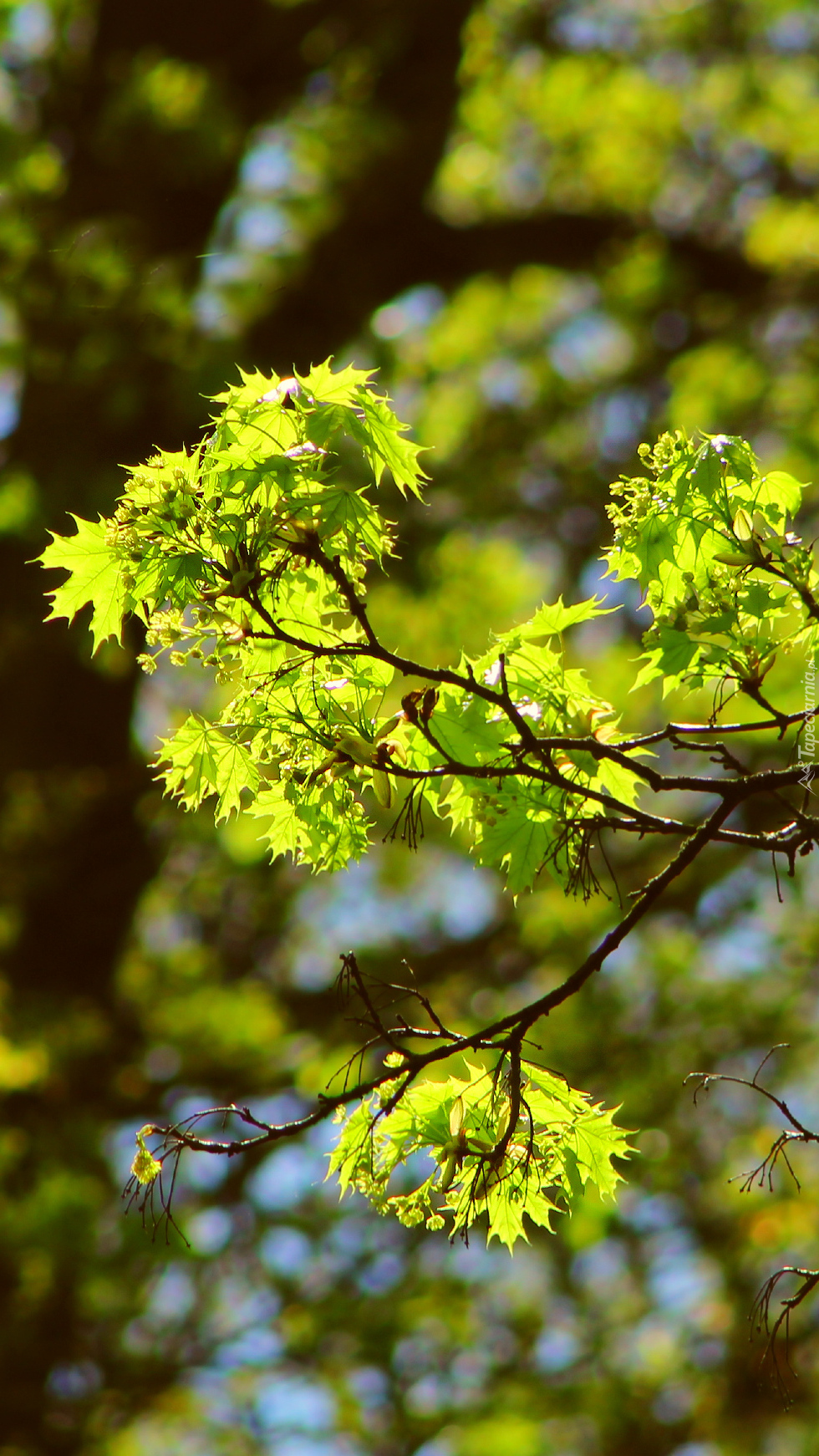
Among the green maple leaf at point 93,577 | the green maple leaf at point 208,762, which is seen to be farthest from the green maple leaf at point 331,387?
the green maple leaf at point 208,762

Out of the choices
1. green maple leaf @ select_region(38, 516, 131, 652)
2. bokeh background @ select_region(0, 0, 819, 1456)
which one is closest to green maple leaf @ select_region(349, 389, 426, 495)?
green maple leaf @ select_region(38, 516, 131, 652)

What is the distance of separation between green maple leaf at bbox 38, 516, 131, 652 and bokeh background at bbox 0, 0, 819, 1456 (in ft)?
15.6

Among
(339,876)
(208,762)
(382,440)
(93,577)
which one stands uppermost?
Answer: (339,876)

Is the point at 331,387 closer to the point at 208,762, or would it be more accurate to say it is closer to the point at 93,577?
the point at 93,577

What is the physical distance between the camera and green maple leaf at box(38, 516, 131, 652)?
8.38ft

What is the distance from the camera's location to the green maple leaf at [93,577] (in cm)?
255

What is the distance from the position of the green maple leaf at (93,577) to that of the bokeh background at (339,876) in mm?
4744

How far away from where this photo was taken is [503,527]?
10.8m

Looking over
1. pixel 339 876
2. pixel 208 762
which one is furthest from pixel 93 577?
pixel 339 876

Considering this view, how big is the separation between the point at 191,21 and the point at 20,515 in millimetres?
4376

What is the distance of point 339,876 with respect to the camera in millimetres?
10969

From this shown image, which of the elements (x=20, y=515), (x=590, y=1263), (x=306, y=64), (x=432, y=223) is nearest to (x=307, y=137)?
(x=306, y=64)

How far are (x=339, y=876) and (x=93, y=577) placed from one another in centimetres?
854

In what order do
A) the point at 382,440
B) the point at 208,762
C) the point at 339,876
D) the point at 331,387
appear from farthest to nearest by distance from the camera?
the point at 339,876 → the point at 208,762 → the point at 382,440 → the point at 331,387
